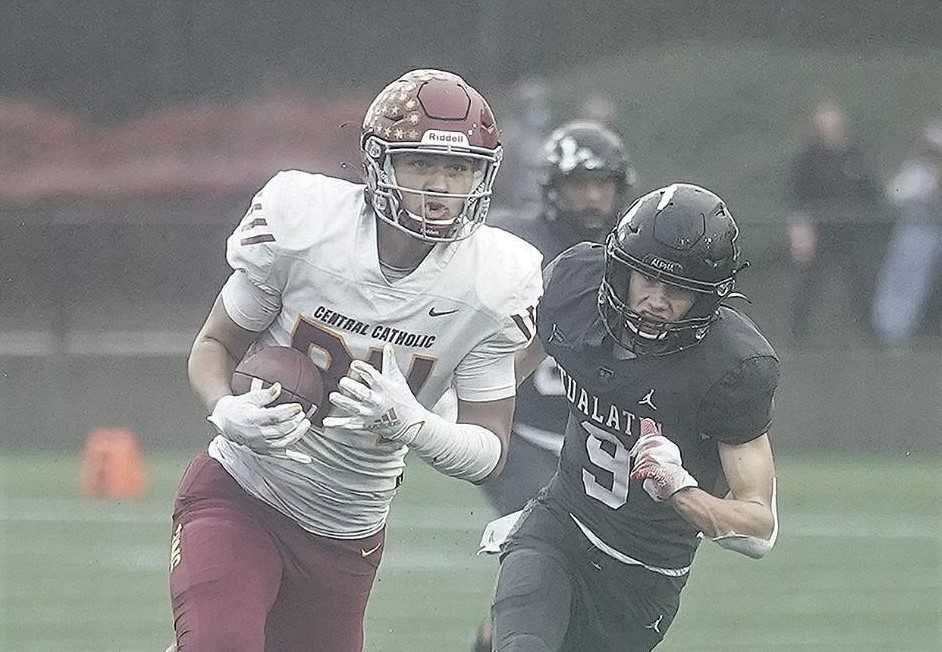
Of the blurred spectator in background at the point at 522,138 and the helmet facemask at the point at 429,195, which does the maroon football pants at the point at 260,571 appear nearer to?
the helmet facemask at the point at 429,195

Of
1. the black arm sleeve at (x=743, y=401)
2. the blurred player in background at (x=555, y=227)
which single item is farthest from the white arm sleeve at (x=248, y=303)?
the blurred player in background at (x=555, y=227)

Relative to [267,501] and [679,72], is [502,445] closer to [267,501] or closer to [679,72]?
[267,501]

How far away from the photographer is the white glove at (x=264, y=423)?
3877mm

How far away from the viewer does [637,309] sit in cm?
398

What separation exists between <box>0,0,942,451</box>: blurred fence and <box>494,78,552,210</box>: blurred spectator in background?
6 cm

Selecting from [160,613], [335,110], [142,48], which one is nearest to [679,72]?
[335,110]

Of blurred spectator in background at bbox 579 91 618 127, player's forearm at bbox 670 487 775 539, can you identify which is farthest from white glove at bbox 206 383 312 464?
blurred spectator in background at bbox 579 91 618 127

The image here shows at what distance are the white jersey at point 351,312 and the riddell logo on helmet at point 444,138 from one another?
224mm

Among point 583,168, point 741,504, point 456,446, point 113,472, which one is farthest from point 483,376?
point 113,472

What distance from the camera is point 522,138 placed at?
10.7m

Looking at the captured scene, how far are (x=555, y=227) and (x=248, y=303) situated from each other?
1847 millimetres

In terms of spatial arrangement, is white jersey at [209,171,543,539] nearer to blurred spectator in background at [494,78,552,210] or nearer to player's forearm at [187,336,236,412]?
player's forearm at [187,336,236,412]

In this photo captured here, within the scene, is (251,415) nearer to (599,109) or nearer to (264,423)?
(264,423)

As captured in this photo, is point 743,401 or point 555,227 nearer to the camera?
point 743,401
